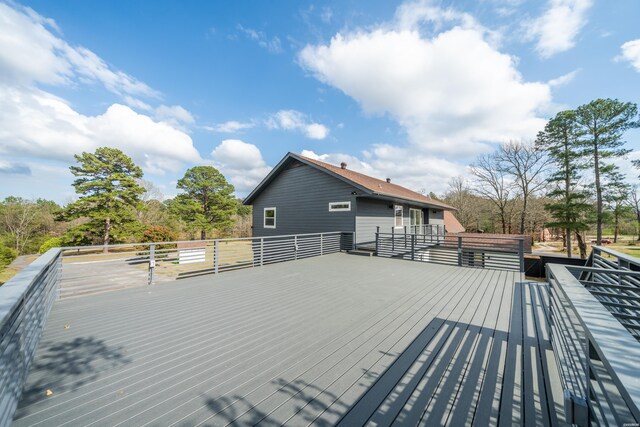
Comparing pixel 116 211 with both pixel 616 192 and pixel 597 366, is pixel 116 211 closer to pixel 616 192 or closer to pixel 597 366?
pixel 597 366

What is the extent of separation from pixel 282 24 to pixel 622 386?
1130cm

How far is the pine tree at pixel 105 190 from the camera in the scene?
17312 millimetres

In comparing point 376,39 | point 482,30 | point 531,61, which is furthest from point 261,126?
point 531,61

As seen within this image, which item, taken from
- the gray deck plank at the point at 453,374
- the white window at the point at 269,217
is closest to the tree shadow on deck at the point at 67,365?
the gray deck plank at the point at 453,374

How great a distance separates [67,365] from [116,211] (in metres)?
21.2

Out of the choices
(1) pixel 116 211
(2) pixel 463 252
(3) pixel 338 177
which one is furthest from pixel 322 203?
(1) pixel 116 211

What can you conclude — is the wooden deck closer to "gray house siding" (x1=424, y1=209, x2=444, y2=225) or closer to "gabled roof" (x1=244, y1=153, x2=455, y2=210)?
"gabled roof" (x1=244, y1=153, x2=455, y2=210)

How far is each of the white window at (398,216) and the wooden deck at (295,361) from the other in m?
8.17

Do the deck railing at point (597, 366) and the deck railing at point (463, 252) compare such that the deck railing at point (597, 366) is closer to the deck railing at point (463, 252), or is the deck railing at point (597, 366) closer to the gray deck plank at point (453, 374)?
the gray deck plank at point (453, 374)

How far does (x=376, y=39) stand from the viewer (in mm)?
6980

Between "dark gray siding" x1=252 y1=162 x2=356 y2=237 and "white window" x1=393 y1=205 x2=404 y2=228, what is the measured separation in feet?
12.1

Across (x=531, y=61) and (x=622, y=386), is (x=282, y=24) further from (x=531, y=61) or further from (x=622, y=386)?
(x=622, y=386)

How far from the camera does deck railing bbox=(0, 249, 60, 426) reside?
149 centimetres

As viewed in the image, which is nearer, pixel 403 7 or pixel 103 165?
pixel 403 7
